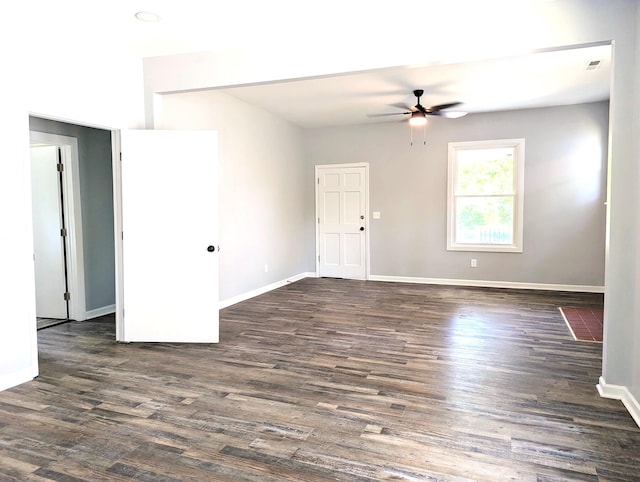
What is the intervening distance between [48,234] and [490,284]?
6.11m

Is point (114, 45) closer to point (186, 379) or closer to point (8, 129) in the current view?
point (8, 129)

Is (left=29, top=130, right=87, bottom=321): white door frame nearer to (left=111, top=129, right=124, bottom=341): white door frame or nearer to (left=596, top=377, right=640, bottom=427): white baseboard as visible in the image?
(left=111, top=129, right=124, bottom=341): white door frame

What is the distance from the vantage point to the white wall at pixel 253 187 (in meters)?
5.23

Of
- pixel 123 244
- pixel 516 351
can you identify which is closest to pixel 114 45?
pixel 123 244

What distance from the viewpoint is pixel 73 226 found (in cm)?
492

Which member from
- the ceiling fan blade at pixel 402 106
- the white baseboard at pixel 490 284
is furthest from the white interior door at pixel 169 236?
the white baseboard at pixel 490 284

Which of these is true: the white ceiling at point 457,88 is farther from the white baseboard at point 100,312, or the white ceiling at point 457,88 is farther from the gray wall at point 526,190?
the white baseboard at point 100,312

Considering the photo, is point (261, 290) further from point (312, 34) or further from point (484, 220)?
point (312, 34)

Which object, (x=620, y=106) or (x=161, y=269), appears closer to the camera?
(x=620, y=106)

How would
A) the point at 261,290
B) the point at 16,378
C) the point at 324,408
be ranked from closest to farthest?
the point at 324,408
the point at 16,378
the point at 261,290

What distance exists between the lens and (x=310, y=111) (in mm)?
6434

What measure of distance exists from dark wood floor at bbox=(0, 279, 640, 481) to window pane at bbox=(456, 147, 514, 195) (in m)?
2.68

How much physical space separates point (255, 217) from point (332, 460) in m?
4.47

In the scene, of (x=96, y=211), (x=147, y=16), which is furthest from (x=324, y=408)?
(x=96, y=211)
